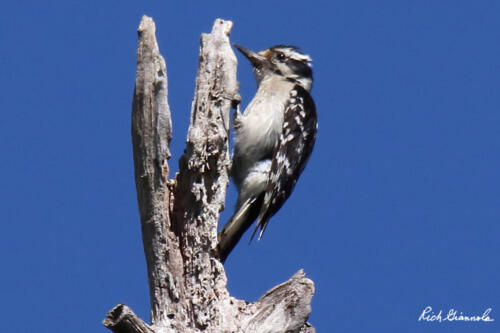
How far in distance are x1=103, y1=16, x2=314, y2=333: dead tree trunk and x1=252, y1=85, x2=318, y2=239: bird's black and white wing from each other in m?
1.00

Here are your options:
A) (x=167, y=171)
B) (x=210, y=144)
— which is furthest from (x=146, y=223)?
(x=210, y=144)

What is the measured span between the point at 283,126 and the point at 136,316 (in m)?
2.48

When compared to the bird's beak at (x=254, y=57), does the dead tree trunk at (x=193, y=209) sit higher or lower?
lower

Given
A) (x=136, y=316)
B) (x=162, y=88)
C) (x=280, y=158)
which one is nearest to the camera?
(x=136, y=316)

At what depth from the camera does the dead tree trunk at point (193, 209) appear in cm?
471

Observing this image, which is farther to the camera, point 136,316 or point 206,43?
point 206,43

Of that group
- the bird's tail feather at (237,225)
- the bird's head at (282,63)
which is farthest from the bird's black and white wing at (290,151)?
the bird's head at (282,63)

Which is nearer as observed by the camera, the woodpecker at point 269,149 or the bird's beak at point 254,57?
the woodpecker at point 269,149

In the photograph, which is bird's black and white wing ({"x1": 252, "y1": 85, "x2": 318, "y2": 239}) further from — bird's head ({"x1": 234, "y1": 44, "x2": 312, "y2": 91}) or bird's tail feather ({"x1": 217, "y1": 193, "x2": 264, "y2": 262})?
bird's head ({"x1": 234, "y1": 44, "x2": 312, "y2": 91})

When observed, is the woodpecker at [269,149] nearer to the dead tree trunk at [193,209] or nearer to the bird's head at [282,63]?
the bird's head at [282,63]

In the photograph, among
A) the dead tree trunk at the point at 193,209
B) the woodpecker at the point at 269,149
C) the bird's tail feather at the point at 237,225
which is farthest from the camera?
the woodpecker at the point at 269,149

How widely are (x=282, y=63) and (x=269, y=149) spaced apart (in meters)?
1.08

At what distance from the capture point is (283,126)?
6.30 metres

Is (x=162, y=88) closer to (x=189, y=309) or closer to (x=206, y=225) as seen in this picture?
(x=206, y=225)
